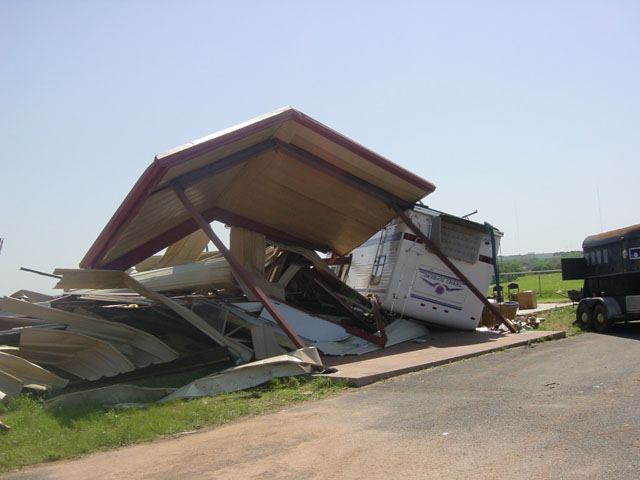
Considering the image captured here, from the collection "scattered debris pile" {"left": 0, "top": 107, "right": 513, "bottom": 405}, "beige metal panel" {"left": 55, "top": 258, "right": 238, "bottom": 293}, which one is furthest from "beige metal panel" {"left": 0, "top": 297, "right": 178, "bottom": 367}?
"beige metal panel" {"left": 55, "top": 258, "right": 238, "bottom": 293}

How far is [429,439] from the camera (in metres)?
5.60

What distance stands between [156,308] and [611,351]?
8.63 metres

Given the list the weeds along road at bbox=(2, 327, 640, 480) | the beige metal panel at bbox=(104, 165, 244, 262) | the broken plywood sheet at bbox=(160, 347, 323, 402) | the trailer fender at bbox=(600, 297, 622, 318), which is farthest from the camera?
the trailer fender at bbox=(600, 297, 622, 318)

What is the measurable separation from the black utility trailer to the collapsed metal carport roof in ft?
16.1

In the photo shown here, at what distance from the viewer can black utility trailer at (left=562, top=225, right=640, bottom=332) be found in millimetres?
13977

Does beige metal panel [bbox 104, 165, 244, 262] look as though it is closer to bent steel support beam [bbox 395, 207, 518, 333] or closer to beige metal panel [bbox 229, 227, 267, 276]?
beige metal panel [bbox 229, 227, 267, 276]

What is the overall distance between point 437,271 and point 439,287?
1.27 feet

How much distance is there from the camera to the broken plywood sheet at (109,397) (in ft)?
26.1

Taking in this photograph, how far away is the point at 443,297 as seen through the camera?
14680mm

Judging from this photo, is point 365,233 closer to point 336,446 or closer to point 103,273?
point 103,273

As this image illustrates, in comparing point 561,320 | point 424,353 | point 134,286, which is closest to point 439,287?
point 424,353

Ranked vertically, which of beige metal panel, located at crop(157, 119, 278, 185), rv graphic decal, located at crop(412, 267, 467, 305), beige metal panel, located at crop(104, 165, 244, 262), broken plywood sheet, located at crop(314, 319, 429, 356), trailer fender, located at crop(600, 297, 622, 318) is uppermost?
beige metal panel, located at crop(157, 119, 278, 185)

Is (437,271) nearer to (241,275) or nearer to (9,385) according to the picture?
(241,275)

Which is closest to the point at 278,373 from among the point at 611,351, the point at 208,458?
the point at 208,458
